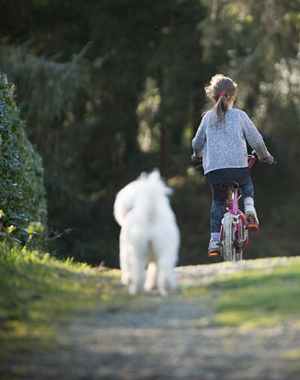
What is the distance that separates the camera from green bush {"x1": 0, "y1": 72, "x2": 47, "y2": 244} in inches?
289

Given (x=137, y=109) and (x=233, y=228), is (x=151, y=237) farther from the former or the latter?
(x=137, y=109)

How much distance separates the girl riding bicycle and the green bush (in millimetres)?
2144

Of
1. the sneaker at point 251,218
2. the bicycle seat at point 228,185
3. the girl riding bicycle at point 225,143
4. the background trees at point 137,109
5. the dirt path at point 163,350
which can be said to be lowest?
the dirt path at point 163,350

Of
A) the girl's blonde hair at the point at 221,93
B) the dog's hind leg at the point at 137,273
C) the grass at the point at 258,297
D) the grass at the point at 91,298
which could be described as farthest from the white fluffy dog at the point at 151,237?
the girl's blonde hair at the point at 221,93

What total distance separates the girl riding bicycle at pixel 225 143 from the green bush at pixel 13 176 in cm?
214

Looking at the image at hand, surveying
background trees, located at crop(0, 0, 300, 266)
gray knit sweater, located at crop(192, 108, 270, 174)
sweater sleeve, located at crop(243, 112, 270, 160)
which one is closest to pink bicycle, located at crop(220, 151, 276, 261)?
gray knit sweater, located at crop(192, 108, 270, 174)

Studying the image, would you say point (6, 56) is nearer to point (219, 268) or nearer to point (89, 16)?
point (89, 16)

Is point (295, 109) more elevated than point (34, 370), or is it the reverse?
point (295, 109)

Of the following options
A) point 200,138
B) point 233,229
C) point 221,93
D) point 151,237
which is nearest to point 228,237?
point 233,229

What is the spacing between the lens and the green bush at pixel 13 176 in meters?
7.35

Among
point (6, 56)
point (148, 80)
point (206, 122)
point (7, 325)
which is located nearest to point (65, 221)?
point (6, 56)

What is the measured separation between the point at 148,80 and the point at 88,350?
20.5 m

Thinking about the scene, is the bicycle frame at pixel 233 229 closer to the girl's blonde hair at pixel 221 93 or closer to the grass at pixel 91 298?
the girl's blonde hair at pixel 221 93

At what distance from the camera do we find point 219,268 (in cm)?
567
